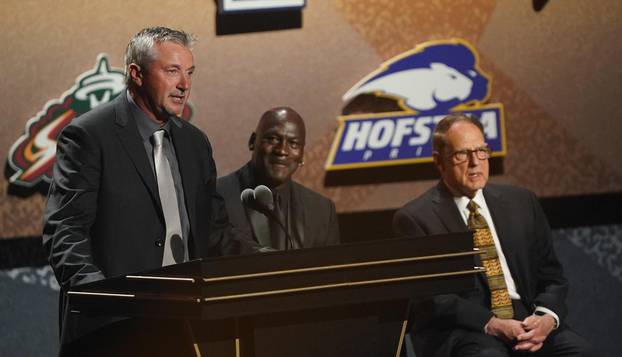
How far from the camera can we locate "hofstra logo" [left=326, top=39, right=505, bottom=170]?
4.51 metres

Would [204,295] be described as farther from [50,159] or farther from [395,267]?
[50,159]

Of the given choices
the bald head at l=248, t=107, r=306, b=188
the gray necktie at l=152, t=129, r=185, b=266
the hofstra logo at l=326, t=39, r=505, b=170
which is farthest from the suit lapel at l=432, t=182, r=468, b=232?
the gray necktie at l=152, t=129, r=185, b=266

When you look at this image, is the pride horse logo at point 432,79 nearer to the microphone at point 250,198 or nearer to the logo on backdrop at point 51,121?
the logo on backdrop at point 51,121

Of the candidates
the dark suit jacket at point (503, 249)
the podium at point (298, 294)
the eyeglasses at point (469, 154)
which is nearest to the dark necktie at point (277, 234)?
the dark suit jacket at point (503, 249)

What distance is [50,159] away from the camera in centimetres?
423

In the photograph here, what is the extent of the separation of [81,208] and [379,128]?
229cm

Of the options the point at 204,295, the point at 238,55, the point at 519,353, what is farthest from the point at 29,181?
the point at 204,295

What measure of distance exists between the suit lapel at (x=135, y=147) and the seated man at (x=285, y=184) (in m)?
1.10

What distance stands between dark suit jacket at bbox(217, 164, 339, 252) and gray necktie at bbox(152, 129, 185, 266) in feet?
3.42

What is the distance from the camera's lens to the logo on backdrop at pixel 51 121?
4.21 meters

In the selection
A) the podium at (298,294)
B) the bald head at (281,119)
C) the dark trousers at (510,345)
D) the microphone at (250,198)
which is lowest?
the dark trousers at (510,345)

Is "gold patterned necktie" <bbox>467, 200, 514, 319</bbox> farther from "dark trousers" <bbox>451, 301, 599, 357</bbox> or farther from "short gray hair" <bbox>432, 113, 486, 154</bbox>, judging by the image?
"short gray hair" <bbox>432, 113, 486, 154</bbox>

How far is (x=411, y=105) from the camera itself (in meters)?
4.56

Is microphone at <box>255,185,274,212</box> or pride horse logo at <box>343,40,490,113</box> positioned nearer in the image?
microphone at <box>255,185,274,212</box>
